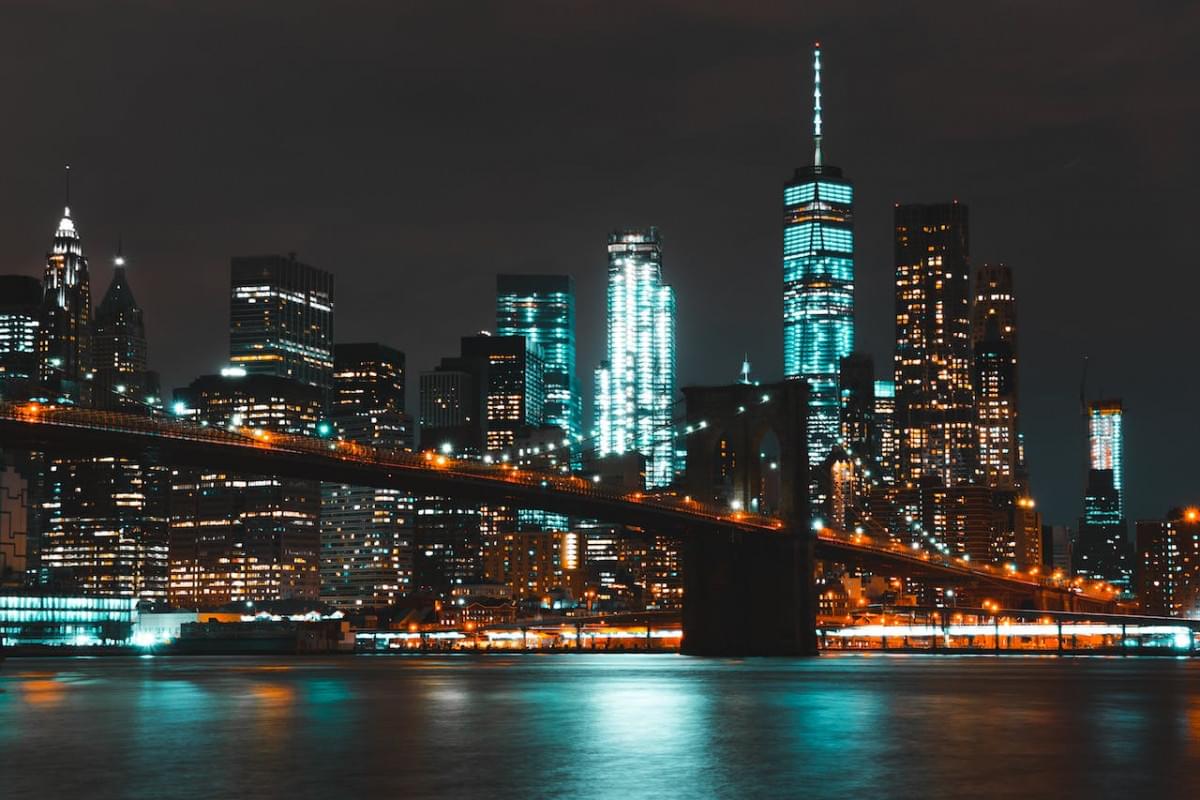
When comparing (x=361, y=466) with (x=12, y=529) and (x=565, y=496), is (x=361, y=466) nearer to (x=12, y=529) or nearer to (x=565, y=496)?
(x=565, y=496)

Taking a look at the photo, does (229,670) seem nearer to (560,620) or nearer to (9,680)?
(9,680)

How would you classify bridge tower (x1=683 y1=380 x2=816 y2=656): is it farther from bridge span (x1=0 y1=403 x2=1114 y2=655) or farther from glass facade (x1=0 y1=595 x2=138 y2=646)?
glass facade (x1=0 y1=595 x2=138 y2=646)

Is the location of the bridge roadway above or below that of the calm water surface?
above

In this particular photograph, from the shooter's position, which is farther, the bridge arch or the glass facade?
the glass facade

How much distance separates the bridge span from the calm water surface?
10.3 m

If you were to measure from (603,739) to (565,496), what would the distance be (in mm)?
49801

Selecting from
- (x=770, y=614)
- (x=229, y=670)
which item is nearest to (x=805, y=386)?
(x=770, y=614)

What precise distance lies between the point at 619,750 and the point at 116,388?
6037 cm

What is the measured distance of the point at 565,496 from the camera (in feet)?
282

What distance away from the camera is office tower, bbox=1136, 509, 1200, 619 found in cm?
15700

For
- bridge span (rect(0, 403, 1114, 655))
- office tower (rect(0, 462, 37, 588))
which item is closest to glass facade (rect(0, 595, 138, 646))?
office tower (rect(0, 462, 37, 588))

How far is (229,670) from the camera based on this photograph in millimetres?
80875

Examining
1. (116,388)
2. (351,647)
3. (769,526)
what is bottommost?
(351,647)

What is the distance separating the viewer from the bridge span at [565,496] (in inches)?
2739
